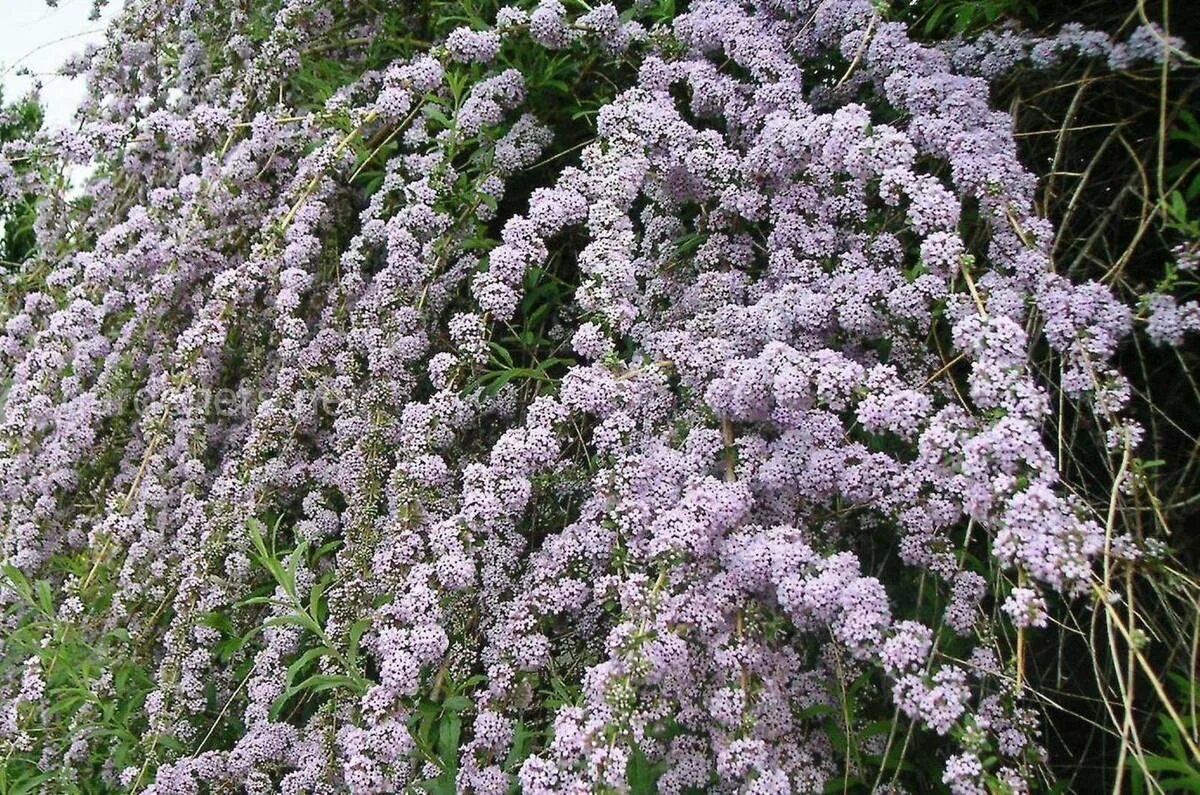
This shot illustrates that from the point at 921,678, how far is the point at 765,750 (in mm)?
223

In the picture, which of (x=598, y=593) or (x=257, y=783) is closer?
(x=598, y=593)

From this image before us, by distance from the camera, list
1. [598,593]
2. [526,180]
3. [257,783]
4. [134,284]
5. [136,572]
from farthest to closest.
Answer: [134,284] < [526,180] < [136,572] < [257,783] < [598,593]

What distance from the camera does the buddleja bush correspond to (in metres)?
1.32

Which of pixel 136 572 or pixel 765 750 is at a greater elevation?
pixel 765 750

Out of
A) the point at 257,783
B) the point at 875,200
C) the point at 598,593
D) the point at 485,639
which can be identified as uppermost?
the point at 875,200

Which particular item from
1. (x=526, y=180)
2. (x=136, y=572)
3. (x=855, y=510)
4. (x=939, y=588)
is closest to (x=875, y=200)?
(x=855, y=510)

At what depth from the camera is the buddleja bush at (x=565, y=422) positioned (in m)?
1.32

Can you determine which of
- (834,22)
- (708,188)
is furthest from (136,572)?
(834,22)

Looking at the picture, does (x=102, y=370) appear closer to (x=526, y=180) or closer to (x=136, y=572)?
(x=136, y=572)

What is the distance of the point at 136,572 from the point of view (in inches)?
83.6

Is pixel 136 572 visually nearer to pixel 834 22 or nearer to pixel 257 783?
pixel 257 783

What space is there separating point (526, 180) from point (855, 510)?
46.0 inches

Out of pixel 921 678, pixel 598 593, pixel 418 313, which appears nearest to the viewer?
pixel 921 678

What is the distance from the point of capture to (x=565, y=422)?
160 cm
